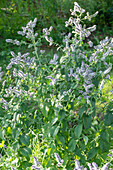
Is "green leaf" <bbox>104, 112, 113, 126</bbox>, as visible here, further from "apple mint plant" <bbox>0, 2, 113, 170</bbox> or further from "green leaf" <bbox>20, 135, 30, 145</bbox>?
"green leaf" <bbox>20, 135, 30, 145</bbox>

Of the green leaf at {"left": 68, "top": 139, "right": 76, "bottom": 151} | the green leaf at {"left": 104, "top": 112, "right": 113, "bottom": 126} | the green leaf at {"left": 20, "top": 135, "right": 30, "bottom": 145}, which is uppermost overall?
the green leaf at {"left": 20, "top": 135, "right": 30, "bottom": 145}

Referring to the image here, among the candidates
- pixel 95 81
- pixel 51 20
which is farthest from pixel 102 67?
A: pixel 51 20

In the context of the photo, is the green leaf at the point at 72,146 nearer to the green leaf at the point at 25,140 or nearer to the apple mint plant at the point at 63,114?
the apple mint plant at the point at 63,114

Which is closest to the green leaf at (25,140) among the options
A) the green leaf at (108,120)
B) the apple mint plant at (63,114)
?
the apple mint plant at (63,114)

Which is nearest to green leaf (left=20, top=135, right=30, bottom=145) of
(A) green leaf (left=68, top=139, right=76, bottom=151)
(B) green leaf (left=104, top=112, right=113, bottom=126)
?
(A) green leaf (left=68, top=139, right=76, bottom=151)

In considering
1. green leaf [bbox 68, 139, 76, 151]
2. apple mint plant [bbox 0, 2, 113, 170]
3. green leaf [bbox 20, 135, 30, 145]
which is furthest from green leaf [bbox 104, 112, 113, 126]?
green leaf [bbox 20, 135, 30, 145]

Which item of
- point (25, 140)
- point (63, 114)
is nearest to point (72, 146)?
point (63, 114)

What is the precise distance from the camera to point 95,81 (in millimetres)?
1742

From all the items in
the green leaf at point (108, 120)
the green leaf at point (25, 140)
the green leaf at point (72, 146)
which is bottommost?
the green leaf at point (72, 146)

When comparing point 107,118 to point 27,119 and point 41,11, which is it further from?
point 41,11

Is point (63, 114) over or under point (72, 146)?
over

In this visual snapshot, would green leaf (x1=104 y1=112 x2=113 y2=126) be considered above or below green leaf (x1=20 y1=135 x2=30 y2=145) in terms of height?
below

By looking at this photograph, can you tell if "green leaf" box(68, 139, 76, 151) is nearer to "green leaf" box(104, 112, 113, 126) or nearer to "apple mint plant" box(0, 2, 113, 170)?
"apple mint plant" box(0, 2, 113, 170)

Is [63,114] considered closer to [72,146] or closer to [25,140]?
[72,146]
